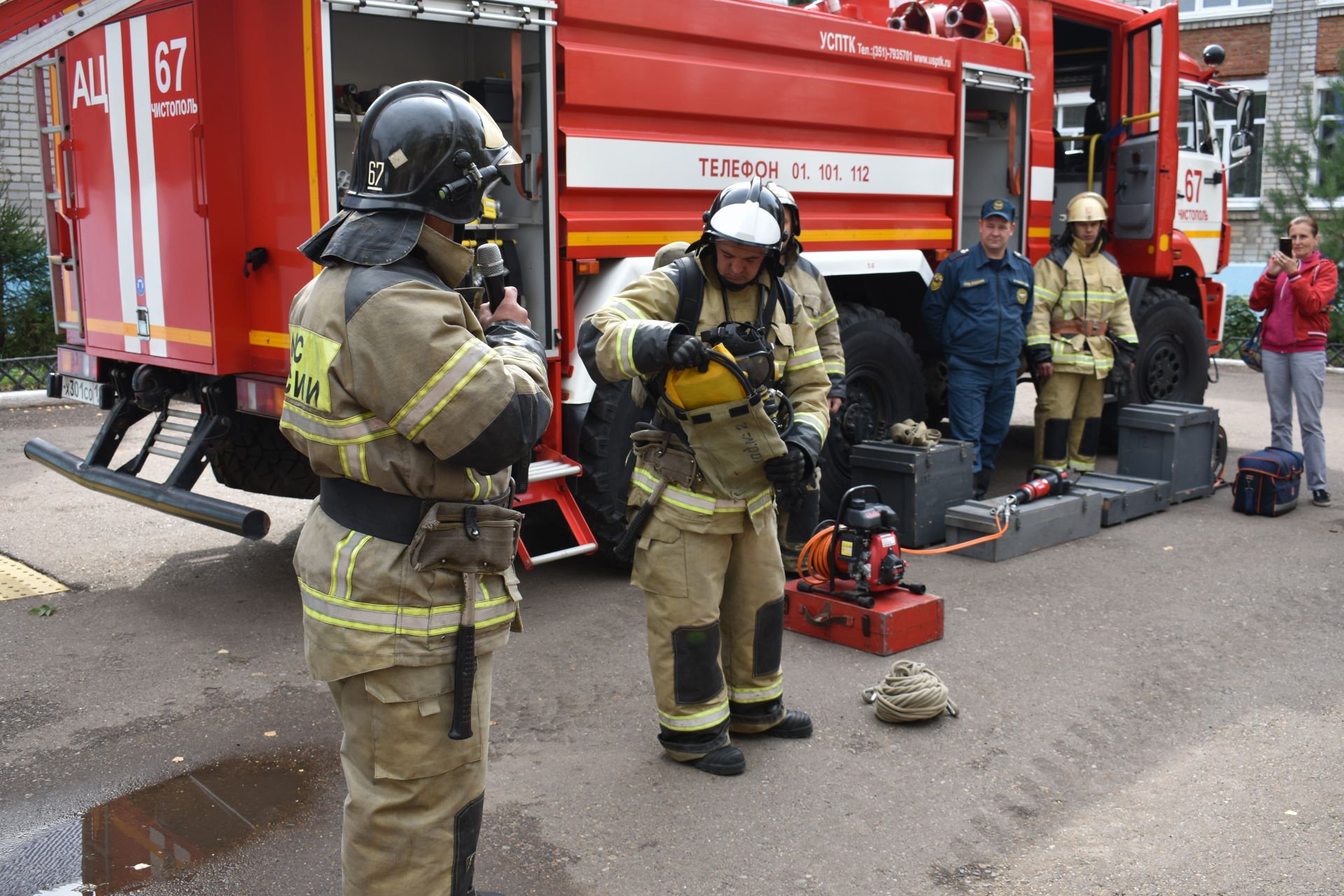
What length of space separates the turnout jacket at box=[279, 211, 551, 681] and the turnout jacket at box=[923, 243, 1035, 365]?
4.97 metres

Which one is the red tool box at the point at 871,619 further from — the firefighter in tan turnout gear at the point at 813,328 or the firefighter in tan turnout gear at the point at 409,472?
the firefighter in tan turnout gear at the point at 409,472

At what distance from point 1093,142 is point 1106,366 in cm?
180

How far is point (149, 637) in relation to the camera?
5.11m

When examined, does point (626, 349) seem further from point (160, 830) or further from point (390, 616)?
point (160, 830)

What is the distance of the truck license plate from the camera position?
589cm

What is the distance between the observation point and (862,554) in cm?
500

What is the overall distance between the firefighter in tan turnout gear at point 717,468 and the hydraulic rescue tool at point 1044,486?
2.95 metres

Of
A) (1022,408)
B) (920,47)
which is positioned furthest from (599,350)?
(1022,408)

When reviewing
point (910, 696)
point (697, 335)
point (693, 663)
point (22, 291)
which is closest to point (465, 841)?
point (693, 663)

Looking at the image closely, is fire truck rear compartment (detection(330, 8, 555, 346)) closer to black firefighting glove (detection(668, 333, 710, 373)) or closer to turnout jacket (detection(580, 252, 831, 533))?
turnout jacket (detection(580, 252, 831, 533))

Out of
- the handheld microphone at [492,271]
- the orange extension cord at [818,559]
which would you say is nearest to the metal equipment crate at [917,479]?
the orange extension cord at [818,559]

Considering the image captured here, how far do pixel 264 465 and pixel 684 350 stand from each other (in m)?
3.27

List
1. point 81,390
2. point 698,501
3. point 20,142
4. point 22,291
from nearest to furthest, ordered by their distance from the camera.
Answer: point 698,501
point 81,390
point 22,291
point 20,142

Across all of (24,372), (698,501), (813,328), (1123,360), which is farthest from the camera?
(24,372)
